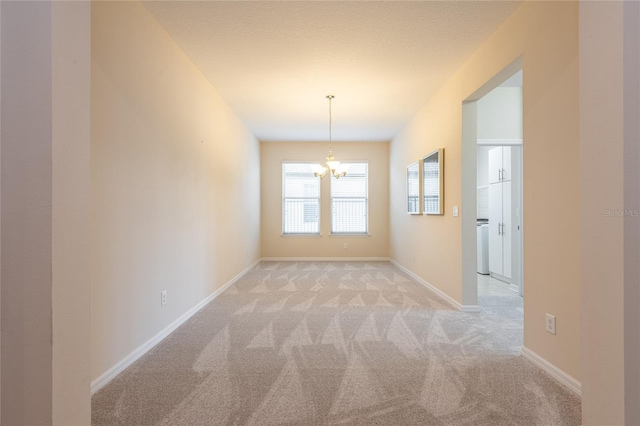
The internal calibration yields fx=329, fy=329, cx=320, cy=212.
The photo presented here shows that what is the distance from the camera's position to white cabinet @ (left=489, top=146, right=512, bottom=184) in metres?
5.16

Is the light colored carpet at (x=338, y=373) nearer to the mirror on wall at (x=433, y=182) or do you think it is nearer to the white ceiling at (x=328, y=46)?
the mirror on wall at (x=433, y=182)

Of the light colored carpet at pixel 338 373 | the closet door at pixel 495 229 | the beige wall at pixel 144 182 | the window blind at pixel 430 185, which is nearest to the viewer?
the light colored carpet at pixel 338 373

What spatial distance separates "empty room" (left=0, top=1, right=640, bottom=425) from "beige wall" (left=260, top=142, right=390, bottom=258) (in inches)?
67.8

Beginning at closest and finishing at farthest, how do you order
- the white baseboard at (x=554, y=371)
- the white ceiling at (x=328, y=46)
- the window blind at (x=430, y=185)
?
the white baseboard at (x=554, y=371), the white ceiling at (x=328, y=46), the window blind at (x=430, y=185)

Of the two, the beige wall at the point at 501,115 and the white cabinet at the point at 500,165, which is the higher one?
the beige wall at the point at 501,115

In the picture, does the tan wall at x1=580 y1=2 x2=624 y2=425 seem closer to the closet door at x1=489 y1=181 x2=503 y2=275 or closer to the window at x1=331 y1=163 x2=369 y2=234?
the closet door at x1=489 y1=181 x2=503 y2=275

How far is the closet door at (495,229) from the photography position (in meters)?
5.38

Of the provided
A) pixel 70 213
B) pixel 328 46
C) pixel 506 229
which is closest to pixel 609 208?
pixel 70 213

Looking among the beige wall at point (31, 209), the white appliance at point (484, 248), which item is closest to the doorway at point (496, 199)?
the white appliance at point (484, 248)

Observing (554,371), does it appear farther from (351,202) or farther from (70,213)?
(351,202)

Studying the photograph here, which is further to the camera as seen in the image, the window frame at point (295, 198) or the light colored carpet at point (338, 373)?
the window frame at point (295, 198)

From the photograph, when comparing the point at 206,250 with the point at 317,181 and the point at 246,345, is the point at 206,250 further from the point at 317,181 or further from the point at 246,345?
the point at 317,181

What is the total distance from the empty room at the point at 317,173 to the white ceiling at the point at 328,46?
28mm

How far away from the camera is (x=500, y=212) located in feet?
17.6
